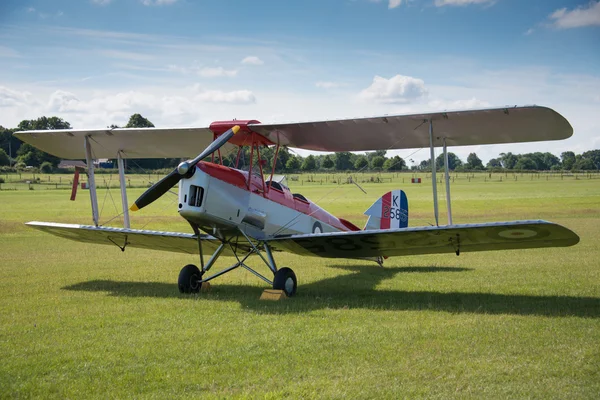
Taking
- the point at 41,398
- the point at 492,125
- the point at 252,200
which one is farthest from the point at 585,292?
the point at 41,398

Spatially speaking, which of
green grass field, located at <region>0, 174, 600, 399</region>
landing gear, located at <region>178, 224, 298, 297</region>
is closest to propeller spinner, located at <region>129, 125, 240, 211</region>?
landing gear, located at <region>178, 224, 298, 297</region>

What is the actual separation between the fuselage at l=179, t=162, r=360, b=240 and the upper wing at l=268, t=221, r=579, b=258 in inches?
17.0

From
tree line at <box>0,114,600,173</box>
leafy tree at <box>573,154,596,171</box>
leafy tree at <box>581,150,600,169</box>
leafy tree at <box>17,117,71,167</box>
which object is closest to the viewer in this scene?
tree line at <box>0,114,600,173</box>

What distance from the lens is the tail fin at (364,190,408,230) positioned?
43.0ft

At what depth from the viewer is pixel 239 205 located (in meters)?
9.13

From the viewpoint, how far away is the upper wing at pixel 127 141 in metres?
11.2

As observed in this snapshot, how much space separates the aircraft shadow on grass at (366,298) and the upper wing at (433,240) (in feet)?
2.28

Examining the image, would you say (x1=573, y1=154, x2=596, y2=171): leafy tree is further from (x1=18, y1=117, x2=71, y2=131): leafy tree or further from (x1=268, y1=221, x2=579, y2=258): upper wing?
(x1=268, y1=221, x2=579, y2=258): upper wing

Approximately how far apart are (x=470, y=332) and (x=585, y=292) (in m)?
3.55

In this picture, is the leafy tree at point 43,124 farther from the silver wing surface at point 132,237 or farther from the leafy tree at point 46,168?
the silver wing surface at point 132,237

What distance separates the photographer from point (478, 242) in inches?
347

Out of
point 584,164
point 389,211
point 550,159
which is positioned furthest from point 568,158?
point 389,211

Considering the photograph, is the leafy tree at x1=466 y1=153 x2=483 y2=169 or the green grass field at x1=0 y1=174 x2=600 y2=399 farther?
the leafy tree at x1=466 y1=153 x2=483 y2=169

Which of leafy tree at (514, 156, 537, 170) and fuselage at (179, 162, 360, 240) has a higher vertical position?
leafy tree at (514, 156, 537, 170)
